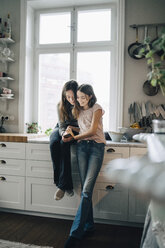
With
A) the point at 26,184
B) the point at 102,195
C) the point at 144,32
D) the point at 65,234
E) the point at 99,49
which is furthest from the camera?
the point at 99,49

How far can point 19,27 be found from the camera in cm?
339

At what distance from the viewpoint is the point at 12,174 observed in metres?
2.76

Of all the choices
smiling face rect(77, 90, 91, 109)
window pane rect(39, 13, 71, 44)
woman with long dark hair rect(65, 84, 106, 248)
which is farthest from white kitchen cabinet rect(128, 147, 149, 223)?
window pane rect(39, 13, 71, 44)

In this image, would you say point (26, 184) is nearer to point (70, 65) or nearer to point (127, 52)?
point (70, 65)

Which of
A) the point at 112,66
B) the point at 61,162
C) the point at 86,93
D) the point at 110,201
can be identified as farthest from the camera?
the point at 112,66

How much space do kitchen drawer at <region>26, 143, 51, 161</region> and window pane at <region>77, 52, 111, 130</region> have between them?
3.26 feet

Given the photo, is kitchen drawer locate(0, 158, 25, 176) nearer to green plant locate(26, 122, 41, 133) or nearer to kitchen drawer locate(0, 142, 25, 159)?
kitchen drawer locate(0, 142, 25, 159)

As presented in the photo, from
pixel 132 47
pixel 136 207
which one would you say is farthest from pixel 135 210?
pixel 132 47

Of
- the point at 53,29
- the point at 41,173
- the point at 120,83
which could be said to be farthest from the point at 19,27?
the point at 41,173

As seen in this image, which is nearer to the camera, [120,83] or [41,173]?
[41,173]

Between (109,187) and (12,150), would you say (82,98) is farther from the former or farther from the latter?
(12,150)

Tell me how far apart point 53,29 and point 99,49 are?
76 cm

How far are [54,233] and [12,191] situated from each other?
2.47 ft

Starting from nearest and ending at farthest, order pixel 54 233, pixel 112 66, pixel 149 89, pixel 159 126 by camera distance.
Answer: pixel 159 126 → pixel 54 233 → pixel 149 89 → pixel 112 66
